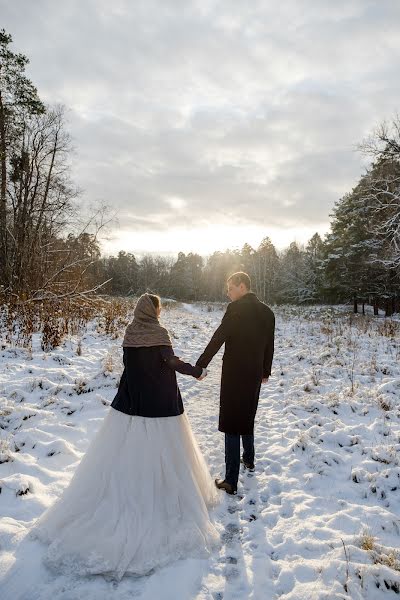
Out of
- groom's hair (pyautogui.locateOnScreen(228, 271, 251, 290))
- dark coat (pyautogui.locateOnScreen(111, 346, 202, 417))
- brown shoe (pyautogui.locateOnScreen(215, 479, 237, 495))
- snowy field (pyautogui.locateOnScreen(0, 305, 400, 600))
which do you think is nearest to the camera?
snowy field (pyautogui.locateOnScreen(0, 305, 400, 600))

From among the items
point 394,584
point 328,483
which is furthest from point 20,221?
point 394,584

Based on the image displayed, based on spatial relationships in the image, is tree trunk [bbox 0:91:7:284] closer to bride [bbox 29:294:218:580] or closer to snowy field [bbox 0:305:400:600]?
snowy field [bbox 0:305:400:600]

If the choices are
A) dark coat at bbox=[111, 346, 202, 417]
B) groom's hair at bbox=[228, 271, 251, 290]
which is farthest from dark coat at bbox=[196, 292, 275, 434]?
dark coat at bbox=[111, 346, 202, 417]

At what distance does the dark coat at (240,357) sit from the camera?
4.06 meters

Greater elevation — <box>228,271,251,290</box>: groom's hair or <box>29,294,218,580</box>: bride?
<box>228,271,251,290</box>: groom's hair

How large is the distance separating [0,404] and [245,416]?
4.10 m

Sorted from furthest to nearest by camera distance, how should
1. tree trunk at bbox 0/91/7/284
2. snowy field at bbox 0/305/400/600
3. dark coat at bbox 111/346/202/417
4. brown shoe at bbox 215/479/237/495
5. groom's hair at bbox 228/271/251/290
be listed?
1. tree trunk at bbox 0/91/7/284
2. groom's hair at bbox 228/271/251/290
3. brown shoe at bbox 215/479/237/495
4. dark coat at bbox 111/346/202/417
5. snowy field at bbox 0/305/400/600

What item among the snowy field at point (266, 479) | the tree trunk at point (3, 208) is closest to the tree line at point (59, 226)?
the tree trunk at point (3, 208)

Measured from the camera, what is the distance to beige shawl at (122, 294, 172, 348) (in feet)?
11.0

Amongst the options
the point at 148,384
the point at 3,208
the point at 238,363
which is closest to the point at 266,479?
the point at 238,363

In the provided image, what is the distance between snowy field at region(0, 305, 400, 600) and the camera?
8.73 feet

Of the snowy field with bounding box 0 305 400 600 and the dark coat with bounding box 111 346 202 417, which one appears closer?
the snowy field with bounding box 0 305 400 600

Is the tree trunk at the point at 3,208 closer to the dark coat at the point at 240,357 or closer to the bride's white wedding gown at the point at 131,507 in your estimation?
the dark coat at the point at 240,357

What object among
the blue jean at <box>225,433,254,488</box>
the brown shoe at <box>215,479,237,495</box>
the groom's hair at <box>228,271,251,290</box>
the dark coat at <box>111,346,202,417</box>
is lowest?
the brown shoe at <box>215,479,237,495</box>
